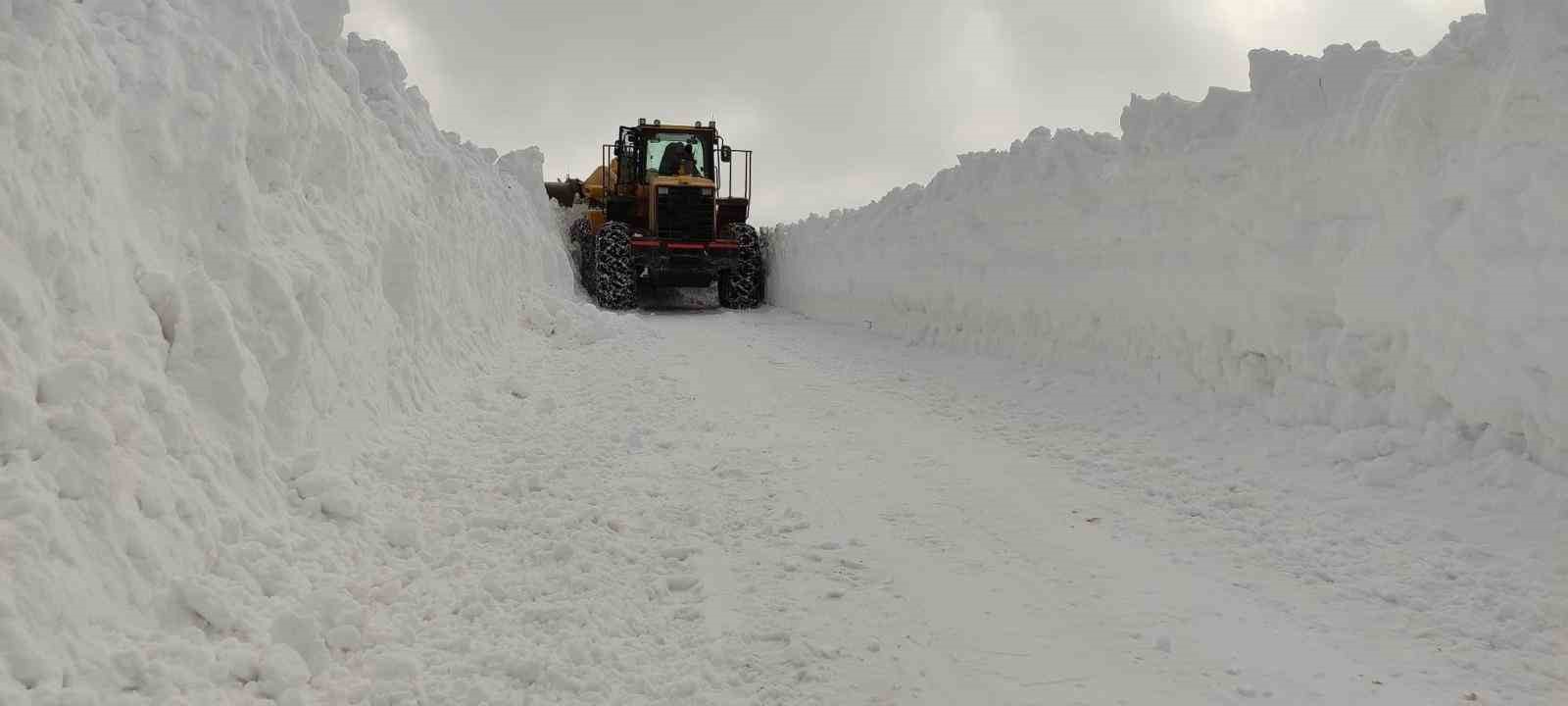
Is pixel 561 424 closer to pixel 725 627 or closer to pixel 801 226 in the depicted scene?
pixel 725 627

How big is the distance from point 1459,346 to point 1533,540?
3.31 feet

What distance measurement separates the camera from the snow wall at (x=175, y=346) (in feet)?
7.30

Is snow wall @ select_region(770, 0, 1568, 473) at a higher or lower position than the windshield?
lower

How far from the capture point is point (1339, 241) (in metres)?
→ 5.11

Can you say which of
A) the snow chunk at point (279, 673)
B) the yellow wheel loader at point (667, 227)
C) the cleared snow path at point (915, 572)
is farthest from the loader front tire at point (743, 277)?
the snow chunk at point (279, 673)

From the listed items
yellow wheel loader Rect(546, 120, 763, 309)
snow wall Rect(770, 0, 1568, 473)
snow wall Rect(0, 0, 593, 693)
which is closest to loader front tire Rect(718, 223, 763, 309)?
yellow wheel loader Rect(546, 120, 763, 309)

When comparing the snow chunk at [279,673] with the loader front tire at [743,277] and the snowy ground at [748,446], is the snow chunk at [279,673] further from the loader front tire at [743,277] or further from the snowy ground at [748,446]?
the loader front tire at [743,277]

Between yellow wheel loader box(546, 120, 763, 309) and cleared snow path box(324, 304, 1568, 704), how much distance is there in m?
10.2

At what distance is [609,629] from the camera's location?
9.84 ft

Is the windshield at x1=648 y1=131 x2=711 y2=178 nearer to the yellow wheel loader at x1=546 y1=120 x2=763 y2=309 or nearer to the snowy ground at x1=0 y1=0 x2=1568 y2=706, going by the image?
the yellow wheel loader at x1=546 y1=120 x2=763 y2=309

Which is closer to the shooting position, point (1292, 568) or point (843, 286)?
point (1292, 568)

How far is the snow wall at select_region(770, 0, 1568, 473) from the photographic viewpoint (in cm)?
392

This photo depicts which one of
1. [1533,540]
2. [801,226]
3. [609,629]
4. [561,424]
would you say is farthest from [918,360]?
[801,226]

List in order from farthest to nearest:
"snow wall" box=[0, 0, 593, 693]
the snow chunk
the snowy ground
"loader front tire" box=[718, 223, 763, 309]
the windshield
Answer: the windshield < "loader front tire" box=[718, 223, 763, 309] < the snowy ground < the snow chunk < "snow wall" box=[0, 0, 593, 693]
